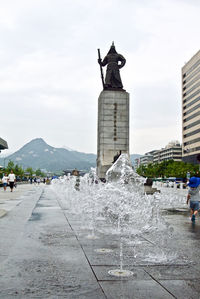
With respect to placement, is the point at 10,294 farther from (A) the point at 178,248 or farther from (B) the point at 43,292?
(A) the point at 178,248

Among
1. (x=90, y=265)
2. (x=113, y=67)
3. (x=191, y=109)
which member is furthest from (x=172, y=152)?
(x=90, y=265)

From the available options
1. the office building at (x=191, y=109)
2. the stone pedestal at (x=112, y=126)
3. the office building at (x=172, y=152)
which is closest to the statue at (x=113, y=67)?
the stone pedestal at (x=112, y=126)

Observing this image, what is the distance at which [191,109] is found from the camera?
338ft

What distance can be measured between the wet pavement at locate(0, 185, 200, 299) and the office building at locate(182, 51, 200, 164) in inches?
3491

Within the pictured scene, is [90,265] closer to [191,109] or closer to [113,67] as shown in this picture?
[113,67]

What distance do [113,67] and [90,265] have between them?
2295cm

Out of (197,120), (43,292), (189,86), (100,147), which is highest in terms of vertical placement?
(189,86)

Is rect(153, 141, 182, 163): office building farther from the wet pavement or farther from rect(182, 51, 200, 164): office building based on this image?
the wet pavement

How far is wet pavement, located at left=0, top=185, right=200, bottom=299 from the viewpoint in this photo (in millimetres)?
3719

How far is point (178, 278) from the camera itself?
4.21 m

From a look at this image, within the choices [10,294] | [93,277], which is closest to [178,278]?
[93,277]

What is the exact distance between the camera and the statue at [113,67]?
85.5ft

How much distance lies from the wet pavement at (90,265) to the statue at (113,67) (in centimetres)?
1937

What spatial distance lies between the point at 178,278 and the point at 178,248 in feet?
6.13
